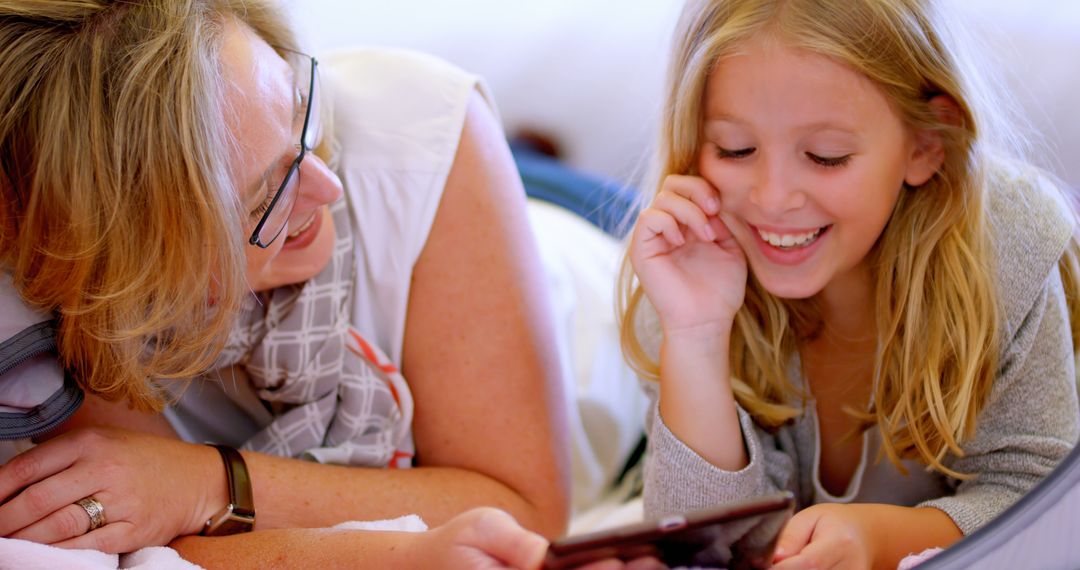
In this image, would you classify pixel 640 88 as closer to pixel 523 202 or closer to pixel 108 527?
pixel 523 202

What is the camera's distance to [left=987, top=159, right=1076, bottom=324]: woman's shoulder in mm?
1072

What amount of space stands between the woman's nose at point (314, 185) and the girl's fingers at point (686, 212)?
1.06 feet

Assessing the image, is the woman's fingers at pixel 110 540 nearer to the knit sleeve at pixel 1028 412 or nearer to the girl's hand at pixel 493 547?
the girl's hand at pixel 493 547

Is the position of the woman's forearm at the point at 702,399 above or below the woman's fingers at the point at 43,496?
above

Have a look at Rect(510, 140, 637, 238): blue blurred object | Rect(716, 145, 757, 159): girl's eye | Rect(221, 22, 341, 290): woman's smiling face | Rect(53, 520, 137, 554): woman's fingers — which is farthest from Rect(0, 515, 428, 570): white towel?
Rect(510, 140, 637, 238): blue blurred object

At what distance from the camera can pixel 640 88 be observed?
7.75 ft

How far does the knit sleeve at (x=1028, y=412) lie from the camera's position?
106cm

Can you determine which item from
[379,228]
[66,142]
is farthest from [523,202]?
[66,142]

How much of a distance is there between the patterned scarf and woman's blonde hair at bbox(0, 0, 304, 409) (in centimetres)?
21

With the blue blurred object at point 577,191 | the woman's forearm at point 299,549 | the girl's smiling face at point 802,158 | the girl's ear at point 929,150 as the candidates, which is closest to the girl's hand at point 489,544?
the woman's forearm at point 299,549

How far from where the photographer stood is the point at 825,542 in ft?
3.03

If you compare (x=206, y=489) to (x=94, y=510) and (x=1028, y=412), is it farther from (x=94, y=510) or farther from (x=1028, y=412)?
(x=1028, y=412)

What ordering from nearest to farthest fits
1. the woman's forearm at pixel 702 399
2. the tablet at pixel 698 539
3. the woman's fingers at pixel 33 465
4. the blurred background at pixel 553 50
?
the tablet at pixel 698 539 → the woman's fingers at pixel 33 465 → the woman's forearm at pixel 702 399 → the blurred background at pixel 553 50

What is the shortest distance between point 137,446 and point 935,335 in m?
0.78
